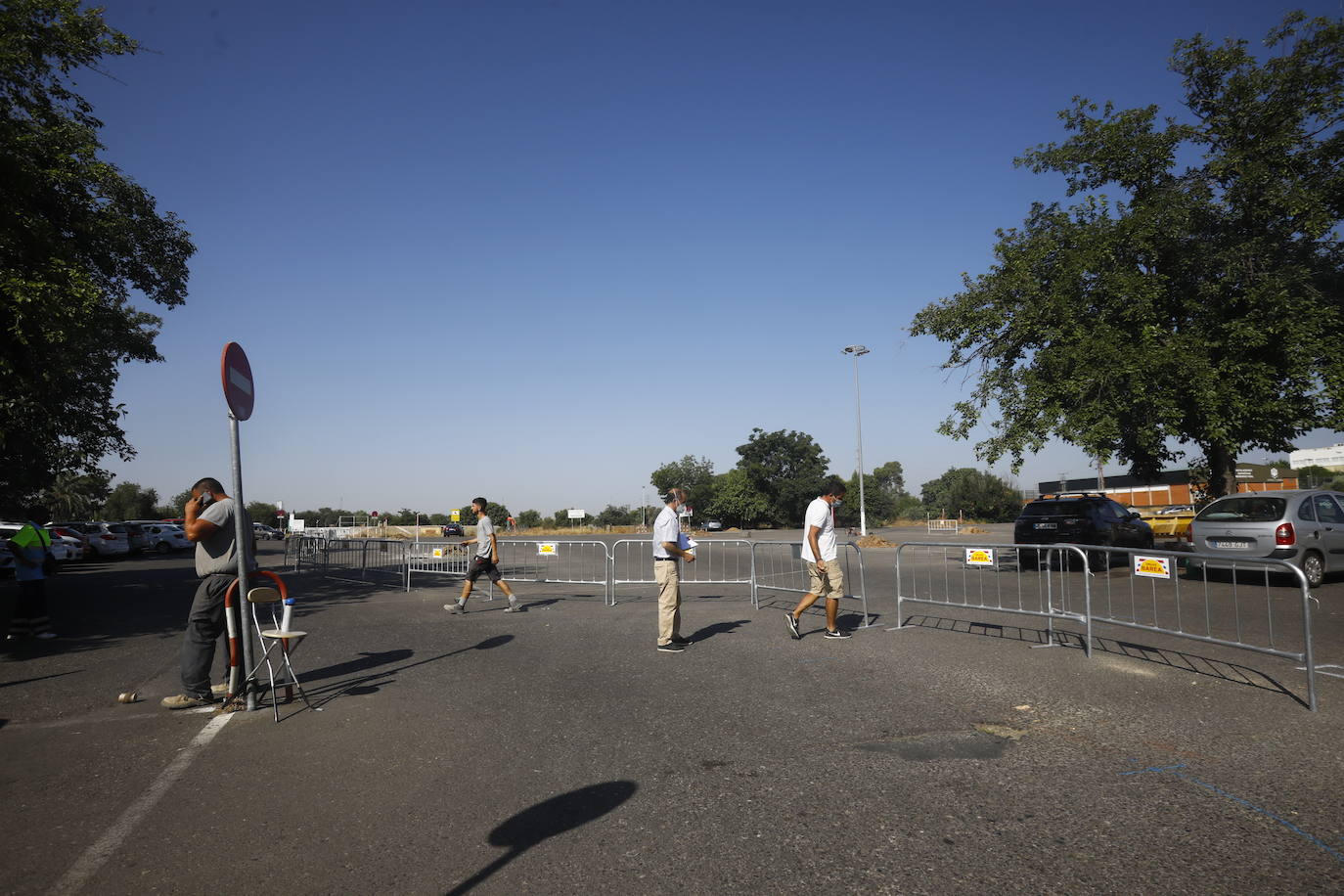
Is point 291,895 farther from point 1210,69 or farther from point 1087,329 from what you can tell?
point 1210,69

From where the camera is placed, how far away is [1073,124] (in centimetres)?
1892

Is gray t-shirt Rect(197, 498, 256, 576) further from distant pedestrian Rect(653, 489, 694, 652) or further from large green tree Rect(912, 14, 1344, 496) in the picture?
large green tree Rect(912, 14, 1344, 496)

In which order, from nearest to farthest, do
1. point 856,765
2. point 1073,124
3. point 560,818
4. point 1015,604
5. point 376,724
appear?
point 560,818 → point 856,765 → point 376,724 → point 1015,604 → point 1073,124

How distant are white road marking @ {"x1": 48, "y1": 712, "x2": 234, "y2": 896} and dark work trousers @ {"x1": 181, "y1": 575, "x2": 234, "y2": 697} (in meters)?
0.78

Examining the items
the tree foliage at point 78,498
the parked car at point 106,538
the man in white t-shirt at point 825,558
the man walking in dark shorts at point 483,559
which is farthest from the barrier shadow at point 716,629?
the tree foliage at point 78,498

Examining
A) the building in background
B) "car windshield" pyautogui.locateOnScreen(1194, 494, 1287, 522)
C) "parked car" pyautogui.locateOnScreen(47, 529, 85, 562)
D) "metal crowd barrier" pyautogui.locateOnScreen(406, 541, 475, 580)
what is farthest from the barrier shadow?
the building in background

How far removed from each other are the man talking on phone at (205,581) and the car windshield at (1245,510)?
1520cm

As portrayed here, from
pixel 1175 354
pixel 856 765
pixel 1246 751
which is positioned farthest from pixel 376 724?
pixel 1175 354

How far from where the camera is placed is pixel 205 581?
643 cm

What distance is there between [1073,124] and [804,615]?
A: 15.3 m

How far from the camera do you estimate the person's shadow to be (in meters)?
3.59

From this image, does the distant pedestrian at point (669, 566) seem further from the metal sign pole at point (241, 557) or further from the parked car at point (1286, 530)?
the parked car at point (1286, 530)

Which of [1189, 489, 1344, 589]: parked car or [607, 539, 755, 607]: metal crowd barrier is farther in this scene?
[607, 539, 755, 607]: metal crowd barrier

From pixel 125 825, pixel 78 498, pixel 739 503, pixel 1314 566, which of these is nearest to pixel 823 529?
pixel 125 825
